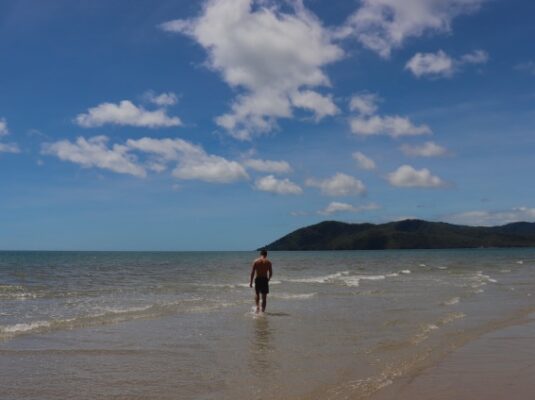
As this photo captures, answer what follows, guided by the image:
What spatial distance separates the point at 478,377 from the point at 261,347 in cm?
442

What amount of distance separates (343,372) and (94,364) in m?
4.26

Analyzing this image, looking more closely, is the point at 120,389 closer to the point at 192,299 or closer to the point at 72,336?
the point at 72,336

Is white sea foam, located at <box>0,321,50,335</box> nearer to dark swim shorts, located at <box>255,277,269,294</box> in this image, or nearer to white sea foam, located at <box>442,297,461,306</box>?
dark swim shorts, located at <box>255,277,269,294</box>

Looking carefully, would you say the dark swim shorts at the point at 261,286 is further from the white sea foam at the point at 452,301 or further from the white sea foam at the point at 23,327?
the white sea foam at the point at 23,327

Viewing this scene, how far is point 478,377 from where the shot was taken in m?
8.27

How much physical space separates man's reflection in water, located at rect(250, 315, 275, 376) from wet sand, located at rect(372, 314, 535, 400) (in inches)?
92.6

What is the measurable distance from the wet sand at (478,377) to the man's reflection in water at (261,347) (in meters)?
2.35

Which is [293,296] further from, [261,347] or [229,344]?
[261,347]

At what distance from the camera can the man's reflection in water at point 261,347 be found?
365 inches

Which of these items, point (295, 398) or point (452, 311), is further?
point (452, 311)

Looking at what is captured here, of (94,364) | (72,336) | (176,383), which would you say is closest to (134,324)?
(72,336)

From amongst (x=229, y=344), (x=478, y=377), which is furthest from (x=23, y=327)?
(x=478, y=377)

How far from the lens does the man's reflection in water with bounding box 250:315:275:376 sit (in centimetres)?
928

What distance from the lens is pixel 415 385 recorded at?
787 centimetres
